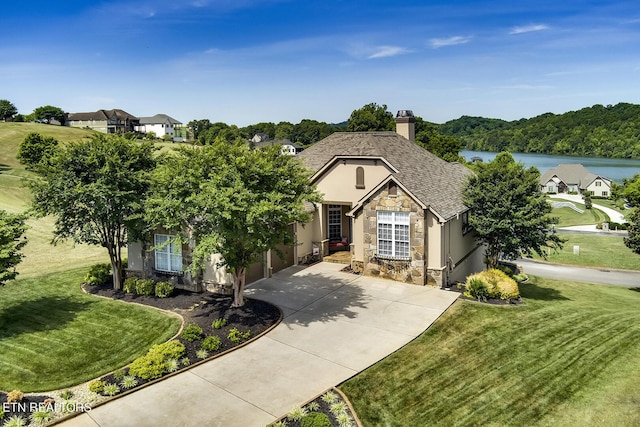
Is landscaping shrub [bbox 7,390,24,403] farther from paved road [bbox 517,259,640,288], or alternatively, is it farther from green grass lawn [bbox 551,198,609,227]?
green grass lawn [bbox 551,198,609,227]

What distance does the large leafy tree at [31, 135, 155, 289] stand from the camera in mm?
17156

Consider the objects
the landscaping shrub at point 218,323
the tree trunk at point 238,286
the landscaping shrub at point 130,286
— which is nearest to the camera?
the landscaping shrub at point 218,323

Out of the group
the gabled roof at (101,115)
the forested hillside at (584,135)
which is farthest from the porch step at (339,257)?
the forested hillside at (584,135)

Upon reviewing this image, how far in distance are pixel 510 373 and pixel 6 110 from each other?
139 meters

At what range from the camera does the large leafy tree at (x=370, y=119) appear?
77.5 meters

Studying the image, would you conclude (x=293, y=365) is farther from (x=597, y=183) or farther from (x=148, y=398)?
(x=597, y=183)

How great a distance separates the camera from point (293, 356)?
13383mm

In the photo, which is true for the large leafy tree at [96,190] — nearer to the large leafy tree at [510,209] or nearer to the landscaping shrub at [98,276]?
the landscaping shrub at [98,276]

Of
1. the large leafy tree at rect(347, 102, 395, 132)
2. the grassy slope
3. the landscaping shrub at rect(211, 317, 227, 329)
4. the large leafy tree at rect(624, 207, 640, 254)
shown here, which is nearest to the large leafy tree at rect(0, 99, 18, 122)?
the large leafy tree at rect(347, 102, 395, 132)

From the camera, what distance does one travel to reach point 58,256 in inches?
1046

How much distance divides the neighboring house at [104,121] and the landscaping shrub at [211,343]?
12865 cm

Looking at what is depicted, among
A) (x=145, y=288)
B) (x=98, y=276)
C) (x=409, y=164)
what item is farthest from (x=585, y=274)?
(x=98, y=276)

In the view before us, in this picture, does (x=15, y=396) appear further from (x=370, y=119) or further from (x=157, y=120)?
(x=157, y=120)

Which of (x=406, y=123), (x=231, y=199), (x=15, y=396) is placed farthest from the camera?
(x=406, y=123)
